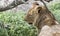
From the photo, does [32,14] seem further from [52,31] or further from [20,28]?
[52,31]

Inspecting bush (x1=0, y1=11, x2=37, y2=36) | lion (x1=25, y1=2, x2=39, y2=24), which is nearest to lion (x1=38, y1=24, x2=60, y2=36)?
lion (x1=25, y1=2, x2=39, y2=24)

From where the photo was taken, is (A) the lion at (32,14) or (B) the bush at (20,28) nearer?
(A) the lion at (32,14)

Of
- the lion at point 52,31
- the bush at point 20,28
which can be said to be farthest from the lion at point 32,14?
the lion at point 52,31

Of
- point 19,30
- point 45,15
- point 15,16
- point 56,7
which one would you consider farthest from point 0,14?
point 56,7

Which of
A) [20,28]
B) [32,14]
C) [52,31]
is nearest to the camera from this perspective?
[52,31]

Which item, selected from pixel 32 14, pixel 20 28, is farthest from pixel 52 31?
pixel 20 28

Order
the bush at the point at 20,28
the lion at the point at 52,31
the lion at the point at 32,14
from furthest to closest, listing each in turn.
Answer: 1. the bush at the point at 20,28
2. the lion at the point at 32,14
3. the lion at the point at 52,31

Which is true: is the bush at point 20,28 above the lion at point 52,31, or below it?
below

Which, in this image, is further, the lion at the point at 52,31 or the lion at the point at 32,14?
the lion at the point at 32,14

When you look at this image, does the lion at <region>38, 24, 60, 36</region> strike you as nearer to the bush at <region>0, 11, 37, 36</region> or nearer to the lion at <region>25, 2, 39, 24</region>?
the lion at <region>25, 2, 39, 24</region>

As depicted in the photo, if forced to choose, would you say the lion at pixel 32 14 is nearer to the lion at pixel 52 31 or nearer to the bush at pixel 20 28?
the bush at pixel 20 28

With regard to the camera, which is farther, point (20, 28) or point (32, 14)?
point (20, 28)

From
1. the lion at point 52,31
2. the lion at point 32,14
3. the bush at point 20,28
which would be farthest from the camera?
the bush at point 20,28

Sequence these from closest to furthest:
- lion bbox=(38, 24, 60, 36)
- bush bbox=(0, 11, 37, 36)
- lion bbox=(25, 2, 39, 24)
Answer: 1. lion bbox=(38, 24, 60, 36)
2. lion bbox=(25, 2, 39, 24)
3. bush bbox=(0, 11, 37, 36)
